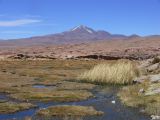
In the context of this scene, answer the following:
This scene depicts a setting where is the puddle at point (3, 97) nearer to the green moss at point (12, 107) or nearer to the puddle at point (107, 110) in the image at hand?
the green moss at point (12, 107)

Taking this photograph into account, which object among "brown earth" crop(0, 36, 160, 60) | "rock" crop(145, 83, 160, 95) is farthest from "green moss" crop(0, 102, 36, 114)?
"brown earth" crop(0, 36, 160, 60)

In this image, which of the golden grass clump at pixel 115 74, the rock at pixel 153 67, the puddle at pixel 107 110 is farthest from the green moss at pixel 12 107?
the rock at pixel 153 67

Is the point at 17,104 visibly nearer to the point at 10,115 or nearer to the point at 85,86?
the point at 10,115

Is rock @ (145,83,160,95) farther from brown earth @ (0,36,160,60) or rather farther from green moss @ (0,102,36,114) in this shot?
brown earth @ (0,36,160,60)

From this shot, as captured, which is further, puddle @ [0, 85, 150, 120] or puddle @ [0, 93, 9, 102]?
puddle @ [0, 93, 9, 102]

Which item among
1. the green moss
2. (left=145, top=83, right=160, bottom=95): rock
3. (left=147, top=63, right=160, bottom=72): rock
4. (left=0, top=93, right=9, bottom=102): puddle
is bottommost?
(left=0, top=93, right=9, bottom=102): puddle

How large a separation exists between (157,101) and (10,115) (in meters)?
9.13

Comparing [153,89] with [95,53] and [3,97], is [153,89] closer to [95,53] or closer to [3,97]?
[3,97]

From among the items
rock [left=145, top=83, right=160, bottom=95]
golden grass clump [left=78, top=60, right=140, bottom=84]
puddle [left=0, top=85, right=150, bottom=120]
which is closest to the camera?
puddle [left=0, top=85, right=150, bottom=120]

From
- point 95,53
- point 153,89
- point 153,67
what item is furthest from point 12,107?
point 95,53

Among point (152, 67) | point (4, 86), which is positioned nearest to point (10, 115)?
point (4, 86)

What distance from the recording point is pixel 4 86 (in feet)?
116

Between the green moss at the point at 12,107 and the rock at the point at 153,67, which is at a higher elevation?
the rock at the point at 153,67

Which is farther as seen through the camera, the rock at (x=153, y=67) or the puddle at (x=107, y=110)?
the rock at (x=153, y=67)
